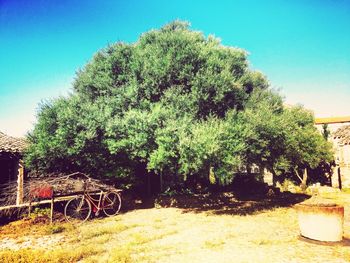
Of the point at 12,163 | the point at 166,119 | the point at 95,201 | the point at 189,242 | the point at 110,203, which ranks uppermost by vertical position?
the point at 166,119

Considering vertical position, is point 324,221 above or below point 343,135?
below

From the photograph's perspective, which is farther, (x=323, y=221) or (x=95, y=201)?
(x=95, y=201)

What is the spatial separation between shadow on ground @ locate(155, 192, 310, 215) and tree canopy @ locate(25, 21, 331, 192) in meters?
2.77

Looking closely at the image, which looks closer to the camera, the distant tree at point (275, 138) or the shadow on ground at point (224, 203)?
the distant tree at point (275, 138)

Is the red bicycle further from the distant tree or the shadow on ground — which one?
the distant tree

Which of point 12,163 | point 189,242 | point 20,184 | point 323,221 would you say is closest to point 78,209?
point 20,184

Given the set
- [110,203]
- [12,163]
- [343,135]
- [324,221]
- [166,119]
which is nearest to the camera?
[324,221]

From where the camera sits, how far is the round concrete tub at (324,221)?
30.9 feet

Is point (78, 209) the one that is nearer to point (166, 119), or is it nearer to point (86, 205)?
point (86, 205)

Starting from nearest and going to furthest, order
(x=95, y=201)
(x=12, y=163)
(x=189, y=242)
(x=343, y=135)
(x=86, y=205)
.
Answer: (x=189, y=242) → (x=95, y=201) → (x=86, y=205) → (x=12, y=163) → (x=343, y=135)

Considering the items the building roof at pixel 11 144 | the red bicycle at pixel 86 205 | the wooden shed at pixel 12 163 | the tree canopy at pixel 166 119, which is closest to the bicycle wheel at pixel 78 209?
the red bicycle at pixel 86 205

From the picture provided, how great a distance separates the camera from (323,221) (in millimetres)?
9492

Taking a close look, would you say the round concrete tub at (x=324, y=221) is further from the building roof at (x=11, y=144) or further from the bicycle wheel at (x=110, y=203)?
the building roof at (x=11, y=144)

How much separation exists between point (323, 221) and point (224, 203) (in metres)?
10.2
